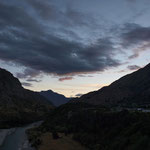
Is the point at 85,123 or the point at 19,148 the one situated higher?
the point at 85,123

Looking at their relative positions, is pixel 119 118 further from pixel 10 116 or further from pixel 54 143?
pixel 10 116

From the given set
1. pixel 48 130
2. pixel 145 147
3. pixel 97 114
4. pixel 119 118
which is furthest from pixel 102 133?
pixel 48 130

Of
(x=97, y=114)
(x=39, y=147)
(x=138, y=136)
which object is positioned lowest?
(x=39, y=147)

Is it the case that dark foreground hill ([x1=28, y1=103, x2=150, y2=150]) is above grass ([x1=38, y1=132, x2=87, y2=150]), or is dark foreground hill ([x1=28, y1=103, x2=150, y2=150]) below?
above

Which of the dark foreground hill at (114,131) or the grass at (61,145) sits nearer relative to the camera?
the dark foreground hill at (114,131)

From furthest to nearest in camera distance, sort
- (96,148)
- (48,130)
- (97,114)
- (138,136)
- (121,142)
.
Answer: (48,130) < (97,114) < (96,148) < (121,142) < (138,136)

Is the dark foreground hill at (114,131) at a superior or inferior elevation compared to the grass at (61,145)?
superior

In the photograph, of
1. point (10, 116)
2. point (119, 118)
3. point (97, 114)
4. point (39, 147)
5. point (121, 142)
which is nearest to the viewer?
point (121, 142)

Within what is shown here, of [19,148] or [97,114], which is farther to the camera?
[97,114]

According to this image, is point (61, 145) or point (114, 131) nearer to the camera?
point (114, 131)

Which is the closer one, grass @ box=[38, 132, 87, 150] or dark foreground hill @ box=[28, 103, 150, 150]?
dark foreground hill @ box=[28, 103, 150, 150]

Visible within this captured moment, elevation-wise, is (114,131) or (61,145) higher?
(114,131)
